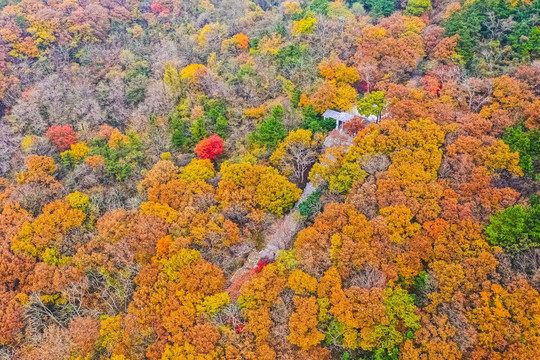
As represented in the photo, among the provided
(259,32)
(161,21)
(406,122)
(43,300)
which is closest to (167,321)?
(43,300)

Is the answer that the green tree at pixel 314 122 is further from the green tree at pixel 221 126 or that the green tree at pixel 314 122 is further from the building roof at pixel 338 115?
the green tree at pixel 221 126

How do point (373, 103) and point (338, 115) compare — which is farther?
point (338, 115)

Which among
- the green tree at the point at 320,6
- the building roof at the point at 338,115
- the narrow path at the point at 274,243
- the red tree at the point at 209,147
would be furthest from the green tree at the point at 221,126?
the green tree at the point at 320,6

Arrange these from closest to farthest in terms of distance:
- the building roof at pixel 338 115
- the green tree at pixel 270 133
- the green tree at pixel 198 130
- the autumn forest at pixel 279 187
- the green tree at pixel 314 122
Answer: the autumn forest at pixel 279 187 → the green tree at pixel 270 133 → the green tree at pixel 314 122 → the building roof at pixel 338 115 → the green tree at pixel 198 130

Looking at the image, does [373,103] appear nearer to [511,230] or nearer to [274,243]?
[274,243]

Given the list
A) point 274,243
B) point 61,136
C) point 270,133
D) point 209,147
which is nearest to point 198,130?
point 209,147

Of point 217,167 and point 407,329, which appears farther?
point 217,167

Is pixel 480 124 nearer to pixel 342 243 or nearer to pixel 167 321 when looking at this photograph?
pixel 342 243
